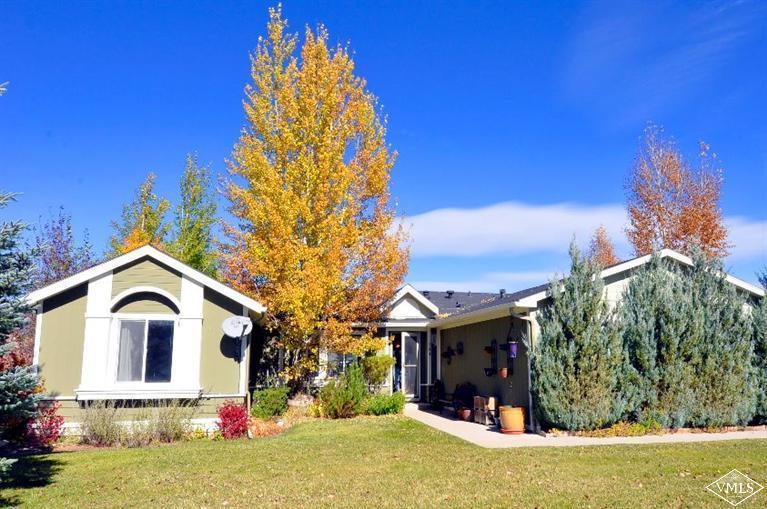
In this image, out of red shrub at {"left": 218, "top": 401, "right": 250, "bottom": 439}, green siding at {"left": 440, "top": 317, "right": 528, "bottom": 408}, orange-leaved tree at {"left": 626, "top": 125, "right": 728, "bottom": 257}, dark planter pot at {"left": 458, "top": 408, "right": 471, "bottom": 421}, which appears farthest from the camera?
orange-leaved tree at {"left": 626, "top": 125, "right": 728, "bottom": 257}

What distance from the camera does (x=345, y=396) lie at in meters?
15.7

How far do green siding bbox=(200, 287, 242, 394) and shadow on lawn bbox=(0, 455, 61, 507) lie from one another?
12.7 feet

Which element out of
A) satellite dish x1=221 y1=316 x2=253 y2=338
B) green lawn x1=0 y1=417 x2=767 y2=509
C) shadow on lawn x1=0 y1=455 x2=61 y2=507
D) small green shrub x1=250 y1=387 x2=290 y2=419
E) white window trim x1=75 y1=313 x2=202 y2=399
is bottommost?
shadow on lawn x1=0 y1=455 x2=61 y2=507

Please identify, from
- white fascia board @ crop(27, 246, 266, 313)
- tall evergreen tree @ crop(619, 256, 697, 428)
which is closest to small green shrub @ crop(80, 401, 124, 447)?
white fascia board @ crop(27, 246, 266, 313)

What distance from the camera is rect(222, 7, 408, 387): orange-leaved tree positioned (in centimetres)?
1578

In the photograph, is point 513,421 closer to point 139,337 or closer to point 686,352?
point 686,352

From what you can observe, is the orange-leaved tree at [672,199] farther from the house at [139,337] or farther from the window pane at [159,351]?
the window pane at [159,351]

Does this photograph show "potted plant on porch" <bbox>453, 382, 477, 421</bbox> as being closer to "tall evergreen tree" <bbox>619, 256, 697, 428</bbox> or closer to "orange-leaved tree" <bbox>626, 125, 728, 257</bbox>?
"tall evergreen tree" <bbox>619, 256, 697, 428</bbox>

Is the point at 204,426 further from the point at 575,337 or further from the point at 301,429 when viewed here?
the point at 575,337

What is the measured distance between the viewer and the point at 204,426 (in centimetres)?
1334

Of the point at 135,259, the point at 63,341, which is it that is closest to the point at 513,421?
the point at 135,259

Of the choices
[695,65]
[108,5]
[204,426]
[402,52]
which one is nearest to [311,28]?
[402,52]

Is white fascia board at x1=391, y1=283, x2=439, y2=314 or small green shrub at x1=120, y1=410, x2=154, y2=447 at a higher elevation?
white fascia board at x1=391, y1=283, x2=439, y2=314

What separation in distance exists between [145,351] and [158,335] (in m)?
0.46
